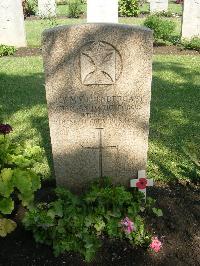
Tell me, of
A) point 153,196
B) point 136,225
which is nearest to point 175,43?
point 153,196

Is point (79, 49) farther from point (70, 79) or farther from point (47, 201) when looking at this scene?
point (47, 201)

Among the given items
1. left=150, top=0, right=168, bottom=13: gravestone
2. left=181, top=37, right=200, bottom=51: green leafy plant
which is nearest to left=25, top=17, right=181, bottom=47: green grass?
left=150, top=0, right=168, bottom=13: gravestone

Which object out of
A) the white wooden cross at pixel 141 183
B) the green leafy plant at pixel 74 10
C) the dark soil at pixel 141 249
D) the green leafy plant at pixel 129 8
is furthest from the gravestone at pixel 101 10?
the green leafy plant at pixel 74 10

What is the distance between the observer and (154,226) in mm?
3418

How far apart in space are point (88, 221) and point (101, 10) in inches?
256

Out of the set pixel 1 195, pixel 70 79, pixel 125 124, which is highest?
pixel 70 79

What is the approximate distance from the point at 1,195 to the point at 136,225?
1154 mm

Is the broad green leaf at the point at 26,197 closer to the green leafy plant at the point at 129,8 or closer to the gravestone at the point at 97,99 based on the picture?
the gravestone at the point at 97,99

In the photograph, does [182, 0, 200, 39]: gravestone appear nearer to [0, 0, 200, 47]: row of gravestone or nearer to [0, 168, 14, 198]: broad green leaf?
[0, 0, 200, 47]: row of gravestone

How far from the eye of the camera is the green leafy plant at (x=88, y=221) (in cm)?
298

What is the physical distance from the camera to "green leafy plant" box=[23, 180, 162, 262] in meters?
2.98

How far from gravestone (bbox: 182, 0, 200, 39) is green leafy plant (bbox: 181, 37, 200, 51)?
293mm

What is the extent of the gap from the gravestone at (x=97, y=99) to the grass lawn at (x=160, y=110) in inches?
27.7

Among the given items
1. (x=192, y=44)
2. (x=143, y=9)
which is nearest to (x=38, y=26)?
(x=192, y=44)
